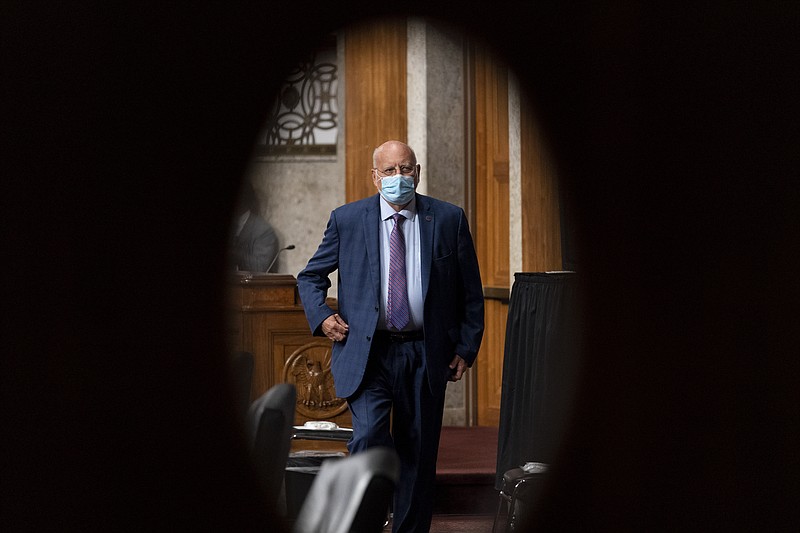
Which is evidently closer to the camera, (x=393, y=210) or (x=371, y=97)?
(x=393, y=210)

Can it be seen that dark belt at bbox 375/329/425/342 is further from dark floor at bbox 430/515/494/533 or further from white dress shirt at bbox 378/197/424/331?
dark floor at bbox 430/515/494/533

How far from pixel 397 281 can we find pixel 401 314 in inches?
3.7

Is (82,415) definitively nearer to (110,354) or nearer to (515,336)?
(110,354)

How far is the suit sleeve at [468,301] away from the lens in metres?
3.00

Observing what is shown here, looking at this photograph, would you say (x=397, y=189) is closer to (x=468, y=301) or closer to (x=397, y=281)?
(x=397, y=281)

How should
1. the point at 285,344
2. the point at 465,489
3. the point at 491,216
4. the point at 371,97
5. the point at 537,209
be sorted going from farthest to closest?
the point at 371,97 → the point at 491,216 → the point at 537,209 → the point at 285,344 → the point at 465,489

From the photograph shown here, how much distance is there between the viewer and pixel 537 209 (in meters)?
4.93

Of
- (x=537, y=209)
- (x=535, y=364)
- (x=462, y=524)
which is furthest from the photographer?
(x=537, y=209)

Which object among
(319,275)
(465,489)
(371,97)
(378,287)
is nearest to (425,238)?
(378,287)

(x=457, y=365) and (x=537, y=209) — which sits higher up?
(x=537, y=209)

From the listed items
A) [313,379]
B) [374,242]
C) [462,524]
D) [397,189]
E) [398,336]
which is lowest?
[462,524]

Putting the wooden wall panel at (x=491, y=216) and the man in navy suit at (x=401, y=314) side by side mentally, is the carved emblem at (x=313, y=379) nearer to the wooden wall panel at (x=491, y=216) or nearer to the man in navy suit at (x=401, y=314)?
the wooden wall panel at (x=491, y=216)

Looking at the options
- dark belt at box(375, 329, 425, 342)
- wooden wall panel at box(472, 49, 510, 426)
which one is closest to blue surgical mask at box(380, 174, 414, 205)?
dark belt at box(375, 329, 425, 342)

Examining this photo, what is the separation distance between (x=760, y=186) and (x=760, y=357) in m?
0.29
